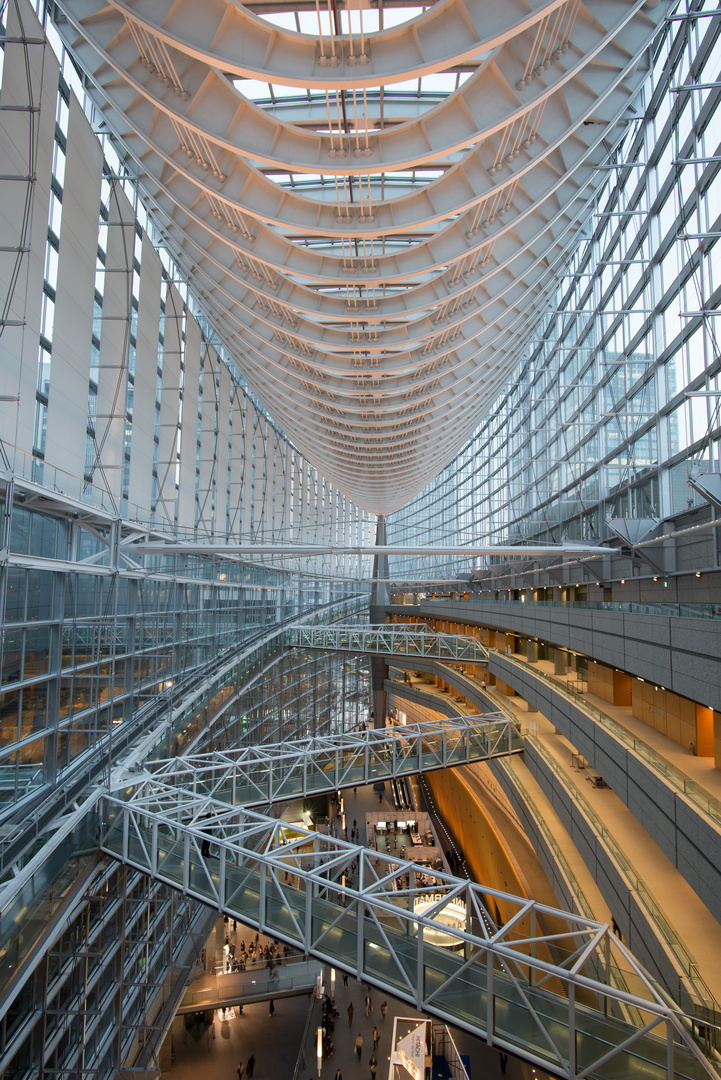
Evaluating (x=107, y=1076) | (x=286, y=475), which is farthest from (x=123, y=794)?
(x=286, y=475)

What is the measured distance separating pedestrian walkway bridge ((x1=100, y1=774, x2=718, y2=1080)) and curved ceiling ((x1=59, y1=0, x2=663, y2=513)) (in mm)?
11116

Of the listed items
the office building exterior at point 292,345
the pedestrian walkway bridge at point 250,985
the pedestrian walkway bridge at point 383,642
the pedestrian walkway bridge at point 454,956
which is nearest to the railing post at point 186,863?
the pedestrian walkway bridge at point 454,956

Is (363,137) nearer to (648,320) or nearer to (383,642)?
(648,320)

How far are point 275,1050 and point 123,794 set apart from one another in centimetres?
1105

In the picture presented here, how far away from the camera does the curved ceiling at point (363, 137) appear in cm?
782

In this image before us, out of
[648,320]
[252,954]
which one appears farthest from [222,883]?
[648,320]

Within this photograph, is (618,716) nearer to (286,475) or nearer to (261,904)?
(261,904)

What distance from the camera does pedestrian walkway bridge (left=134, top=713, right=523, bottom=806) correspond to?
61.4 feet

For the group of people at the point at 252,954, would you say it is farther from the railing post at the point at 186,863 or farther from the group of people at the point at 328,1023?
the railing post at the point at 186,863

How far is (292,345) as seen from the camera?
18250mm

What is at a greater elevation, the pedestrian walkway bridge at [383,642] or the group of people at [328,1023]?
the pedestrian walkway bridge at [383,642]

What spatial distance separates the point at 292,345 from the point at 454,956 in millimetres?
14727

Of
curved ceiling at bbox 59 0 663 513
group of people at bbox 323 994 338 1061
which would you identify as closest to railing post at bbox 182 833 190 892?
group of people at bbox 323 994 338 1061

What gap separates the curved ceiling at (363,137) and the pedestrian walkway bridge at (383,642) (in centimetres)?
2264
